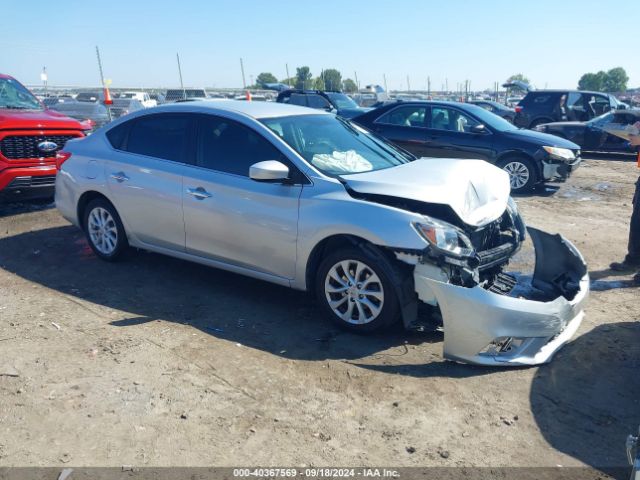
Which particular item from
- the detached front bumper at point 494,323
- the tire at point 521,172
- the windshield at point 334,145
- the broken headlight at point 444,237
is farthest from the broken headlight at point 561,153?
the broken headlight at point 444,237

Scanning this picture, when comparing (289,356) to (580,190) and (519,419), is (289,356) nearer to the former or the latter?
(519,419)

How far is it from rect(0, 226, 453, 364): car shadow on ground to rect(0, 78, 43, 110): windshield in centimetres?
292

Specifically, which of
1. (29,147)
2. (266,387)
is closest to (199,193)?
(266,387)

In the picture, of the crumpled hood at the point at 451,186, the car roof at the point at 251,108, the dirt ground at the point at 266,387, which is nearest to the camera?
the dirt ground at the point at 266,387

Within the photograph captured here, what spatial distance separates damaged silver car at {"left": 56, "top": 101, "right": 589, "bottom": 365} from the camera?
3982 mm

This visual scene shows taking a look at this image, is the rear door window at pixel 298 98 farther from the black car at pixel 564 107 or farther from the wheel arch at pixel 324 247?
the wheel arch at pixel 324 247

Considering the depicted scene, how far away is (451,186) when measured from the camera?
14.5ft

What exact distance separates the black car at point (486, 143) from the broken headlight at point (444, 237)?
635cm

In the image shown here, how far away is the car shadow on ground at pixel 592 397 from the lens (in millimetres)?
3150

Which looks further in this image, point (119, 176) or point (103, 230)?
point (103, 230)

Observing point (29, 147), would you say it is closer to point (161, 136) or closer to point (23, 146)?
point (23, 146)

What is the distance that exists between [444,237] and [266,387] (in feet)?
5.22

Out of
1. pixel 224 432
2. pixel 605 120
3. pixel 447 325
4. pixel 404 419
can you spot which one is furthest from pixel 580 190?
pixel 224 432

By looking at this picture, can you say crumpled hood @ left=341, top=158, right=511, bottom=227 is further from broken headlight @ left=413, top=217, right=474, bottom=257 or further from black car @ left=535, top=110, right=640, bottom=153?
black car @ left=535, top=110, right=640, bottom=153
